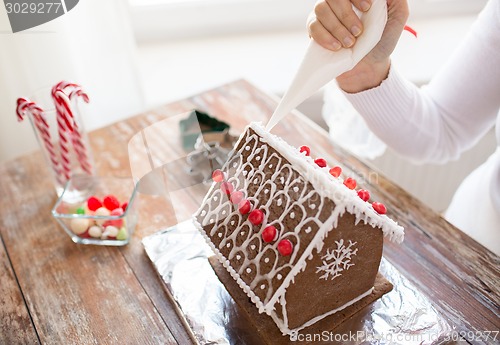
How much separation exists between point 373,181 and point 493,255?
0.26 m

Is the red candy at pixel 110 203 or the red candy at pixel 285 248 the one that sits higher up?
the red candy at pixel 285 248

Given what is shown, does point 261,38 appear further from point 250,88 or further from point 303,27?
Answer: point 250,88

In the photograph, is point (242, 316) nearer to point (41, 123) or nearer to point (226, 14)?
point (41, 123)

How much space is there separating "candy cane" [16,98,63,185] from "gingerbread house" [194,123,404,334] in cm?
40

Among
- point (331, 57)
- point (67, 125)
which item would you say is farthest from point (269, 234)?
point (67, 125)

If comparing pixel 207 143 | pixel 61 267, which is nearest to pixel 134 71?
pixel 207 143

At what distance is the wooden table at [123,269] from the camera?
80 cm

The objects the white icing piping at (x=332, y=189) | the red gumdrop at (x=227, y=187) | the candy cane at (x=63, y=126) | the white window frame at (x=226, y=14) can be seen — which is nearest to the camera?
the white icing piping at (x=332, y=189)

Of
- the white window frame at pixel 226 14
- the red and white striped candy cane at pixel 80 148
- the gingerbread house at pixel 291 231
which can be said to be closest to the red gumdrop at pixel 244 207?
the gingerbread house at pixel 291 231

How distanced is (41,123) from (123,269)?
→ 0.32 meters

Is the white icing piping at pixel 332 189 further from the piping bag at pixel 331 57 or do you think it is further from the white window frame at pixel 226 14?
the white window frame at pixel 226 14

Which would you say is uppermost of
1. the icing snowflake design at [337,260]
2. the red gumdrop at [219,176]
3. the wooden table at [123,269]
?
the red gumdrop at [219,176]

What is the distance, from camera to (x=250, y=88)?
52.2 inches

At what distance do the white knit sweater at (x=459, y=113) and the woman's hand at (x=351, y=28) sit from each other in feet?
0.14
